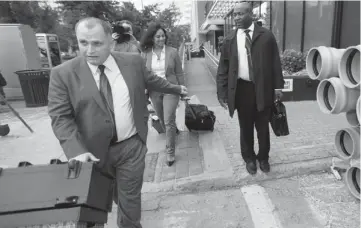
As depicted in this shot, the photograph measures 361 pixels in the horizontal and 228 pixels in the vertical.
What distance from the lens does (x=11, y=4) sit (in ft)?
68.8

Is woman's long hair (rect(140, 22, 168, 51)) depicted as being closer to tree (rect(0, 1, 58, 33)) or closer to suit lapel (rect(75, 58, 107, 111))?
suit lapel (rect(75, 58, 107, 111))

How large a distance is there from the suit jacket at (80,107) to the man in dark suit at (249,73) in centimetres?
150

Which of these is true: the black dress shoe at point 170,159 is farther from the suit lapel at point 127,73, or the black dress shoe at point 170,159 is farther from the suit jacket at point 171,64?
the suit lapel at point 127,73

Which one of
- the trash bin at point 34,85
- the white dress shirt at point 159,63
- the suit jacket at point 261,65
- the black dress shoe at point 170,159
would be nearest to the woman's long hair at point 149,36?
the white dress shirt at point 159,63

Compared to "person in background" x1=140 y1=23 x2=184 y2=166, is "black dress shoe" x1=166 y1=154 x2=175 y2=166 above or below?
below

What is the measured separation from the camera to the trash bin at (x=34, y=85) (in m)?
9.51

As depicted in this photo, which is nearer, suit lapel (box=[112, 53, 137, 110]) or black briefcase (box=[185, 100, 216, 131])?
suit lapel (box=[112, 53, 137, 110])

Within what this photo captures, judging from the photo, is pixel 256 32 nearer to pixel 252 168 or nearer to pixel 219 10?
pixel 252 168

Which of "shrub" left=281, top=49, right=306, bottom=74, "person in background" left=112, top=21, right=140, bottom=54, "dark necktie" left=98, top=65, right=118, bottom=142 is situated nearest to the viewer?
"dark necktie" left=98, top=65, right=118, bottom=142

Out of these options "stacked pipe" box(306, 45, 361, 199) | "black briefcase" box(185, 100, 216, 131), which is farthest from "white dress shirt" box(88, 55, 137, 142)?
"black briefcase" box(185, 100, 216, 131)

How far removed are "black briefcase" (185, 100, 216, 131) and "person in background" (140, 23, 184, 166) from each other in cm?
87

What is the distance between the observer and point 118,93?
230 cm

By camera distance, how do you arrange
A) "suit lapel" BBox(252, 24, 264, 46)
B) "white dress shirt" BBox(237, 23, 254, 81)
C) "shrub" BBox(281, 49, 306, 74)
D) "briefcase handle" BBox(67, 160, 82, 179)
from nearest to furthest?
"briefcase handle" BBox(67, 160, 82, 179), "suit lapel" BBox(252, 24, 264, 46), "white dress shirt" BBox(237, 23, 254, 81), "shrub" BBox(281, 49, 306, 74)

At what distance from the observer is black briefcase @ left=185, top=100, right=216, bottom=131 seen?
527 cm
